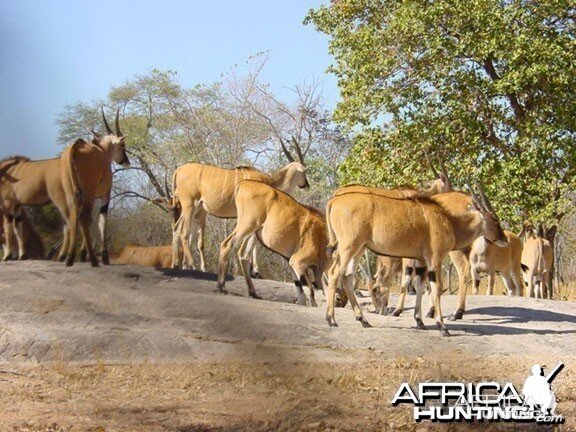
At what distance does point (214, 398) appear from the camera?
6371 millimetres

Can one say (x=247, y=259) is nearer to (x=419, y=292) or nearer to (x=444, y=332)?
(x=419, y=292)

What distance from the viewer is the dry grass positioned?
577 centimetres

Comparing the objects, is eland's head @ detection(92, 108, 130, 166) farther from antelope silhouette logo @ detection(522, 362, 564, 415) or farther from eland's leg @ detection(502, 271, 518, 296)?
eland's leg @ detection(502, 271, 518, 296)

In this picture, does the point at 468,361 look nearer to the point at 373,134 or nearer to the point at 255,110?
the point at 373,134

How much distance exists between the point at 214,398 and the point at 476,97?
1052cm

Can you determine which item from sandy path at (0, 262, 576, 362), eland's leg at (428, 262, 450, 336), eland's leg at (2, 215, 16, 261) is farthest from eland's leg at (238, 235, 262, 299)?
eland's leg at (2, 215, 16, 261)

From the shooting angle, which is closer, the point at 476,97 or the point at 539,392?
the point at 539,392

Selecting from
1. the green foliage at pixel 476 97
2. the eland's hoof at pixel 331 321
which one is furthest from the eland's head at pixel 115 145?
the green foliage at pixel 476 97

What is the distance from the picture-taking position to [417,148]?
16.1m

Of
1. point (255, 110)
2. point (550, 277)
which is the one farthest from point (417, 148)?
point (255, 110)

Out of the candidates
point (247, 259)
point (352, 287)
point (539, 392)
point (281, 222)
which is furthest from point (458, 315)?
point (539, 392)

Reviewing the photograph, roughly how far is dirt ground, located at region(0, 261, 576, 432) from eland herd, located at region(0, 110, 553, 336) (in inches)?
14.3

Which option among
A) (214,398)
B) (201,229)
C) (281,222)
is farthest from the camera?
(201,229)

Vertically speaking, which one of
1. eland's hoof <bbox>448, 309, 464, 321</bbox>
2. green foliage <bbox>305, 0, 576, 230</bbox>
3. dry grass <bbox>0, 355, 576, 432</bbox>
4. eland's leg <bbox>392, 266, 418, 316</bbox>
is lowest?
dry grass <bbox>0, 355, 576, 432</bbox>
